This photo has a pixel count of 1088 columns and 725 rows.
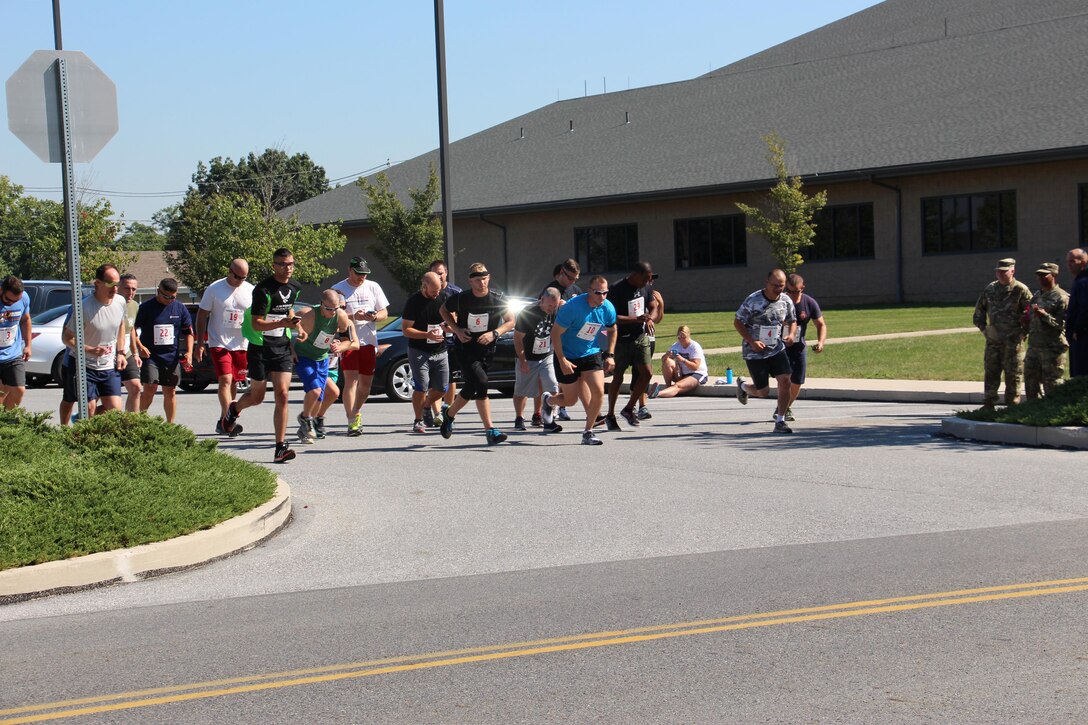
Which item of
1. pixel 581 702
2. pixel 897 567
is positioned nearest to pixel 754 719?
pixel 581 702

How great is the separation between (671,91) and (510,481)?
1489 inches

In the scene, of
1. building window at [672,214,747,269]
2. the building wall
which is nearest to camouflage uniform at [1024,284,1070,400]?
the building wall

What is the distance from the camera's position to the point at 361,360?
571 inches

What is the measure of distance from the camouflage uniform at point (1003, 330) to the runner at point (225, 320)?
7.67 meters

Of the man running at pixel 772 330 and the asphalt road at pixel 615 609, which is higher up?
the man running at pixel 772 330

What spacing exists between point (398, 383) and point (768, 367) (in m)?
6.82

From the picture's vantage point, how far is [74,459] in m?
9.25

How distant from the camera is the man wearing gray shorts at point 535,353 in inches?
563

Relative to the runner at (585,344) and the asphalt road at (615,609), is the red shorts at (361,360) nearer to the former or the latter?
the runner at (585,344)

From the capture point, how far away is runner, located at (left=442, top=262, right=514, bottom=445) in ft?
43.7

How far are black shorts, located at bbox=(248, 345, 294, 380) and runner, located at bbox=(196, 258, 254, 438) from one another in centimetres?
138

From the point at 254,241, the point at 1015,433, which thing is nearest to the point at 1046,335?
the point at 1015,433

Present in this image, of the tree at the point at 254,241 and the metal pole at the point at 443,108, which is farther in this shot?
the tree at the point at 254,241

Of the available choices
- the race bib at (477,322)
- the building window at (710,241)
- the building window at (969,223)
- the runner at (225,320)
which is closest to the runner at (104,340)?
the runner at (225,320)
